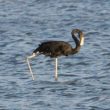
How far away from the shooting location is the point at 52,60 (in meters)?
18.6

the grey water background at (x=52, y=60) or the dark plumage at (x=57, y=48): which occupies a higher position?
the dark plumage at (x=57, y=48)

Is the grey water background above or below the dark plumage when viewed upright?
below

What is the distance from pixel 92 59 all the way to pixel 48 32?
4.07 m

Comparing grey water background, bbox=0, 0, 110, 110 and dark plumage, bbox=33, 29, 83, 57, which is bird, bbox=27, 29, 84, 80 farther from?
grey water background, bbox=0, 0, 110, 110

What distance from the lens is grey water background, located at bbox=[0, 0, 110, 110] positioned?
1412 cm

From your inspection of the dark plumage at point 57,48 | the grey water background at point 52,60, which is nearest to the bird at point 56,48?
the dark plumage at point 57,48

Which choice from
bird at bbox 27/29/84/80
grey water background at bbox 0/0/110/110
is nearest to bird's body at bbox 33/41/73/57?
bird at bbox 27/29/84/80

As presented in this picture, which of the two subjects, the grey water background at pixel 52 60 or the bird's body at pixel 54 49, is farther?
the bird's body at pixel 54 49

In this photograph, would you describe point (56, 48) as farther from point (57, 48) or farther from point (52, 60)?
point (52, 60)

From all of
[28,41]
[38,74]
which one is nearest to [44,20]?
[28,41]

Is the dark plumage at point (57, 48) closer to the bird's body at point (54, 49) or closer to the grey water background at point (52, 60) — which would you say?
the bird's body at point (54, 49)

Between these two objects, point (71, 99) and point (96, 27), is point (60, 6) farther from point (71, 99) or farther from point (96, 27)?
point (71, 99)

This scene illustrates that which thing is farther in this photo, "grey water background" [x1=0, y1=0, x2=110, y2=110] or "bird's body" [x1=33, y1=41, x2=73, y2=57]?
"bird's body" [x1=33, y1=41, x2=73, y2=57]

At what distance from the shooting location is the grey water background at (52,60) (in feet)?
46.3
